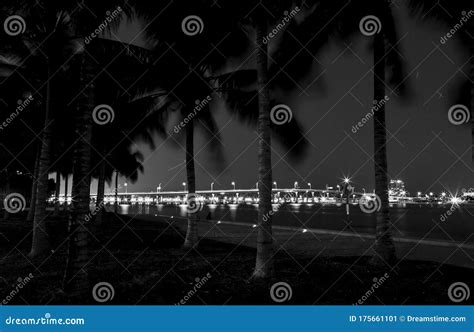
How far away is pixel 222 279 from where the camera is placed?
891 cm

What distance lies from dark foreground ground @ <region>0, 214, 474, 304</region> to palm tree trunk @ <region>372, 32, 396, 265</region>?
48 cm

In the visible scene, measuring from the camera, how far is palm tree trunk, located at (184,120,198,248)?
14416mm

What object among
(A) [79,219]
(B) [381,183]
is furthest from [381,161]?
(A) [79,219]

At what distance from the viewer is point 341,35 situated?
37.5ft

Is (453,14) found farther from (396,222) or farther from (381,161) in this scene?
(396,222)

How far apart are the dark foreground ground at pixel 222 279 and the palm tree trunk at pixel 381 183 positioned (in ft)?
1.59

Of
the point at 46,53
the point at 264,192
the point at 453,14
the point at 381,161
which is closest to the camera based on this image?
the point at 264,192

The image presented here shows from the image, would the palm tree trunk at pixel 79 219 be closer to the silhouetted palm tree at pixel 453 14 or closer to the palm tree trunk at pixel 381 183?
the palm tree trunk at pixel 381 183

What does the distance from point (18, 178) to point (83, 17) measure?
2329 inches

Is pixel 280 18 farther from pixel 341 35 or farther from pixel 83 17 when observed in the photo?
pixel 83 17

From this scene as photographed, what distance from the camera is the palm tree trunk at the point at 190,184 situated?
14.4 metres

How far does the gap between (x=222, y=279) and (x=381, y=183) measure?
511 centimetres

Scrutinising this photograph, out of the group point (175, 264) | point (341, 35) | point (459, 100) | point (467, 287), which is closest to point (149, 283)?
point (175, 264)

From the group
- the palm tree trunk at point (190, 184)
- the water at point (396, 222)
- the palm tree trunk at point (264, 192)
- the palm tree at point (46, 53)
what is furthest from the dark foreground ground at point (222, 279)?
the water at point (396, 222)
